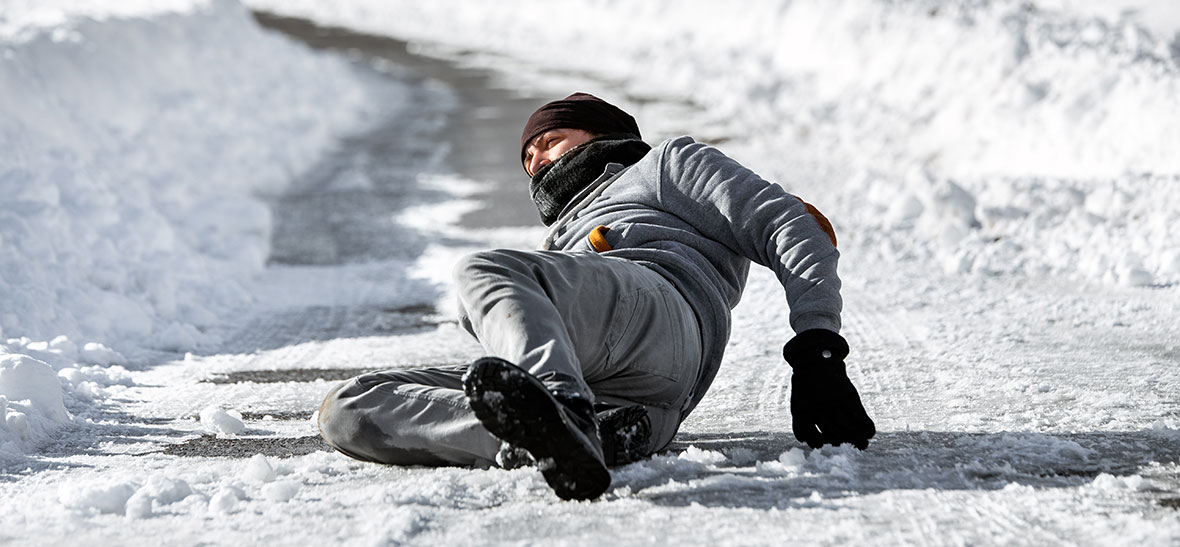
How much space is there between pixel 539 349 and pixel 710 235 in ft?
2.34

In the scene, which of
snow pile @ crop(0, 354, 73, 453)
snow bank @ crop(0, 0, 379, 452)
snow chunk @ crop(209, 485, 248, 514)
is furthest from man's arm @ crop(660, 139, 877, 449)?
snow pile @ crop(0, 354, 73, 453)

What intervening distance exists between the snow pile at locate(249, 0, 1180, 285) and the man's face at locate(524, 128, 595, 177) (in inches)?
92.4

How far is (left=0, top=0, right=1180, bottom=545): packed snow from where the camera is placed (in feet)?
7.95

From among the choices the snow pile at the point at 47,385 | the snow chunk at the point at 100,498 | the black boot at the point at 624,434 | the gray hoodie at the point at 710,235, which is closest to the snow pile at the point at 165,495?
the snow chunk at the point at 100,498

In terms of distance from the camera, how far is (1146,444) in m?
2.74

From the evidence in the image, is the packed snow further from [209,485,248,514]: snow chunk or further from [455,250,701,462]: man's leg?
[455,250,701,462]: man's leg

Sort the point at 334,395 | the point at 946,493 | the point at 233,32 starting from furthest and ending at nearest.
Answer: the point at 233,32 → the point at 334,395 → the point at 946,493

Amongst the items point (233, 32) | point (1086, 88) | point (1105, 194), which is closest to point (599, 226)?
point (1105, 194)

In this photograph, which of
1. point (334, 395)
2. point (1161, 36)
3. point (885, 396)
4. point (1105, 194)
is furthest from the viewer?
point (1161, 36)

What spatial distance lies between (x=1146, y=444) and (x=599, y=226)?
1.29 m

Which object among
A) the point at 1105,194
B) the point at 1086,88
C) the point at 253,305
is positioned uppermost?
the point at 1086,88

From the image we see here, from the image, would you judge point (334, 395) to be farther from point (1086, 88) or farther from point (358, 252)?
point (1086, 88)

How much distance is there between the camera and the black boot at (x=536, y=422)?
2.17 meters

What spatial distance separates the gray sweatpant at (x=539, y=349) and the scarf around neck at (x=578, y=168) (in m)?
0.46
